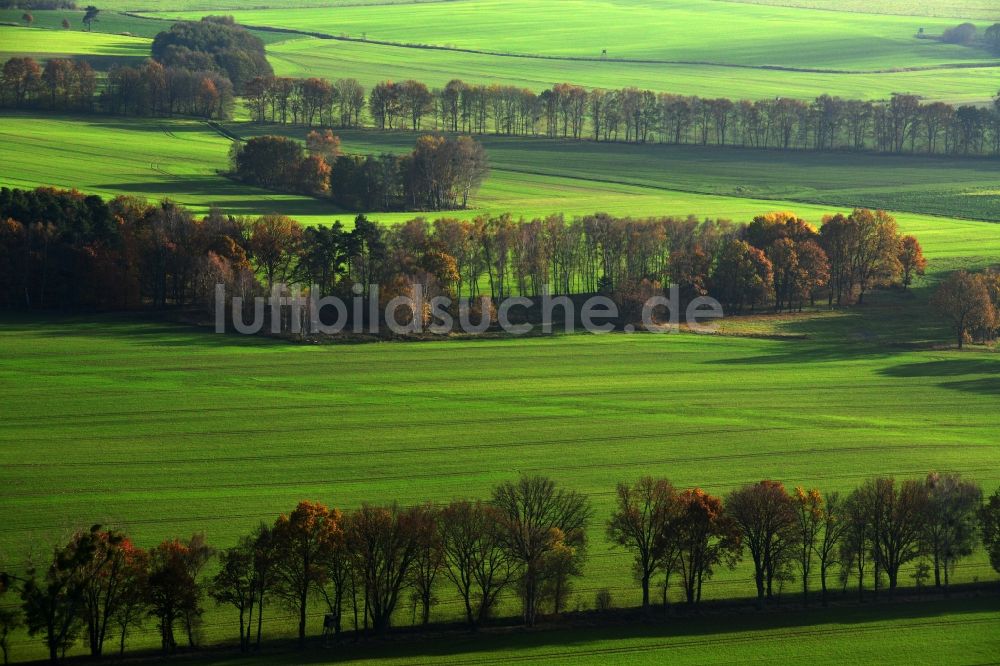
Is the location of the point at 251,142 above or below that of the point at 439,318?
above

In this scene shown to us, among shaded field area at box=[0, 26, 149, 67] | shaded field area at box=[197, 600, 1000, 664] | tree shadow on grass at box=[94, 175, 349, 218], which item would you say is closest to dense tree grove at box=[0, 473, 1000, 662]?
shaded field area at box=[197, 600, 1000, 664]

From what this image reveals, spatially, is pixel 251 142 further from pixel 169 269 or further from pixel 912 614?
pixel 912 614

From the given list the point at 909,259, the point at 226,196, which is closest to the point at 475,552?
the point at 909,259

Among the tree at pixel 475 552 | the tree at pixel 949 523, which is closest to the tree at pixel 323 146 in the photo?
the tree at pixel 475 552

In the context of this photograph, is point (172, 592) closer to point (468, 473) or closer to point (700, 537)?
point (468, 473)

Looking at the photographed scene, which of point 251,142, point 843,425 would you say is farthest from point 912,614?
point 251,142

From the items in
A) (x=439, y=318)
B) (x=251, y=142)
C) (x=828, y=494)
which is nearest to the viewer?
(x=828, y=494)

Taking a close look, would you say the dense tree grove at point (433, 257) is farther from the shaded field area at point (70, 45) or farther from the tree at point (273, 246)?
the shaded field area at point (70, 45)
